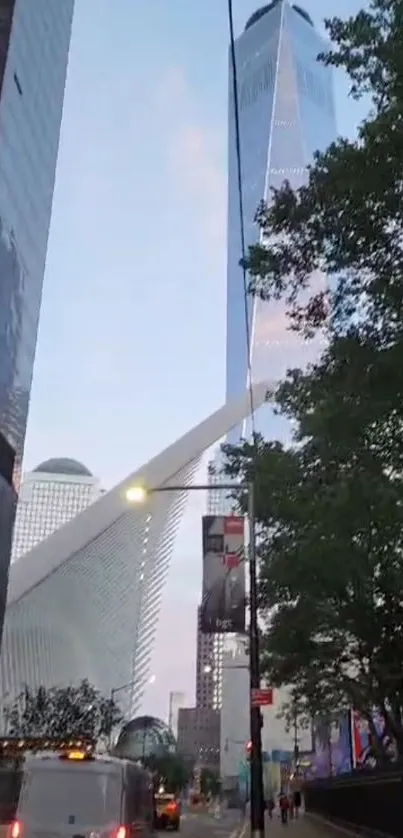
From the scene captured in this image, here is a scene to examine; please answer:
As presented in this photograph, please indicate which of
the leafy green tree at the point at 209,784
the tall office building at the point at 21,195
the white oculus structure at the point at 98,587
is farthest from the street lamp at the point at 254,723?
the leafy green tree at the point at 209,784

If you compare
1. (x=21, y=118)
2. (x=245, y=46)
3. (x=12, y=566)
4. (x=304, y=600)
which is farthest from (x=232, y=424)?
(x=245, y=46)

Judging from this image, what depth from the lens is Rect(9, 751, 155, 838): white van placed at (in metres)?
10.8

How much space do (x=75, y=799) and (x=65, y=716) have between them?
76.2 m

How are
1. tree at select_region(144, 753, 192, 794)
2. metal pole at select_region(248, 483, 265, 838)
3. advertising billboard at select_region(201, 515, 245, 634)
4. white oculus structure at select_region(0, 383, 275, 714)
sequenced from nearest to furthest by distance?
metal pole at select_region(248, 483, 265, 838), advertising billboard at select_region(201, 515, 245, 634), tree at select_region(144, 753, 192, 794), white oculus structure at select_region(0, 383, 275, 714)

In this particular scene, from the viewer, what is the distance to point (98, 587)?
416 feet

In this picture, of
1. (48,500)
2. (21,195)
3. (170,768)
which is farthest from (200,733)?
(21,195)

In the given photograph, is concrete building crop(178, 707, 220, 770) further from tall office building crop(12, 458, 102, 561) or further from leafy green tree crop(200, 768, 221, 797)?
tall office building crop(12, 458, 102, 561)

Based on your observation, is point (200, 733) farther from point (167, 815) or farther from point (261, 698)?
point (261, 698)

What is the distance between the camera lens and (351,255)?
14.2 m

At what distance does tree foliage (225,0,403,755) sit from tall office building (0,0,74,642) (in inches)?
2832

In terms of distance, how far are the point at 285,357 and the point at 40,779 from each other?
61.6 m

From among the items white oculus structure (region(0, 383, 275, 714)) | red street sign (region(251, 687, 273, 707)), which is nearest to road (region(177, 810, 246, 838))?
red street sign (region(251, 687, 273, 707))

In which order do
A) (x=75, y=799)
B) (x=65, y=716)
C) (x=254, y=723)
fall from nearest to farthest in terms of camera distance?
(x=75, y=799)
(x=254, y=723)
(x=65, y=716)

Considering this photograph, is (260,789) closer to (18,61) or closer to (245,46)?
(18,61)
